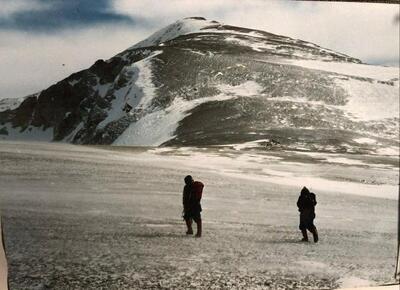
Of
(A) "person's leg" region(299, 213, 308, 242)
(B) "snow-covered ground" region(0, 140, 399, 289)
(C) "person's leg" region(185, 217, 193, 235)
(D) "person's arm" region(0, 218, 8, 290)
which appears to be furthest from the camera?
(A) "person's leg" region(299, 213, 308, 242)

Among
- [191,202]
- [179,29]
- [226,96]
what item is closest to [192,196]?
[191,202]

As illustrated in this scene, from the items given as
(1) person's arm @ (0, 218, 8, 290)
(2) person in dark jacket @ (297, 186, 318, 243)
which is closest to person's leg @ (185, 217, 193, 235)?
(2) person in dark jacket @ (297, 186, 318, 243)

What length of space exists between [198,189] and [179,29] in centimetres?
102

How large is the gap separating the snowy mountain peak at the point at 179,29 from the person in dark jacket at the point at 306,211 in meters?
1.24

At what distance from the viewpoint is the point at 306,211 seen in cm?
369

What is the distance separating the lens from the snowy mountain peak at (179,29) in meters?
3.54

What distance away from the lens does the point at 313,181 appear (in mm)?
3758

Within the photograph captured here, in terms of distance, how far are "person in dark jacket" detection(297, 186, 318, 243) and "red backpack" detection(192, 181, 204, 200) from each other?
0.66 m

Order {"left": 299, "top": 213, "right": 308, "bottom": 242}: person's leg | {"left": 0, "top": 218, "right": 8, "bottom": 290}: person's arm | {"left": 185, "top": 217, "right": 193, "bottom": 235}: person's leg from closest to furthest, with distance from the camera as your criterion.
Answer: {"left": 0, "top": 218, "right": 8, "bottom": 290}: person's arm → {"left": 185, "top": 217, "right": 193, "bottom": 235}: person's leg → {"left": 299, "top": 213, "right": 308, "bottom": 242}: person's leg

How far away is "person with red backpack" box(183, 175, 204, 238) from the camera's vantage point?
11.4 ft

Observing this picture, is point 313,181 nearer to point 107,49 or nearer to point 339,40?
point 339,40

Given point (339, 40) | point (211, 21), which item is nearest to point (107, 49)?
point (211, 21)

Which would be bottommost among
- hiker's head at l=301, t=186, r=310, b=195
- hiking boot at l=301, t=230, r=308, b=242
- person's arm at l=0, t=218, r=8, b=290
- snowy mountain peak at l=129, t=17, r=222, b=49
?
person's arm at l=0, t=218, r=8, b=290

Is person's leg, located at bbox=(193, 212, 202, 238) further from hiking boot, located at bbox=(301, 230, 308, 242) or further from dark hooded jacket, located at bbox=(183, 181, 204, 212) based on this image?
hiking boot, located at bbox=(301, 230, 308, 242)
